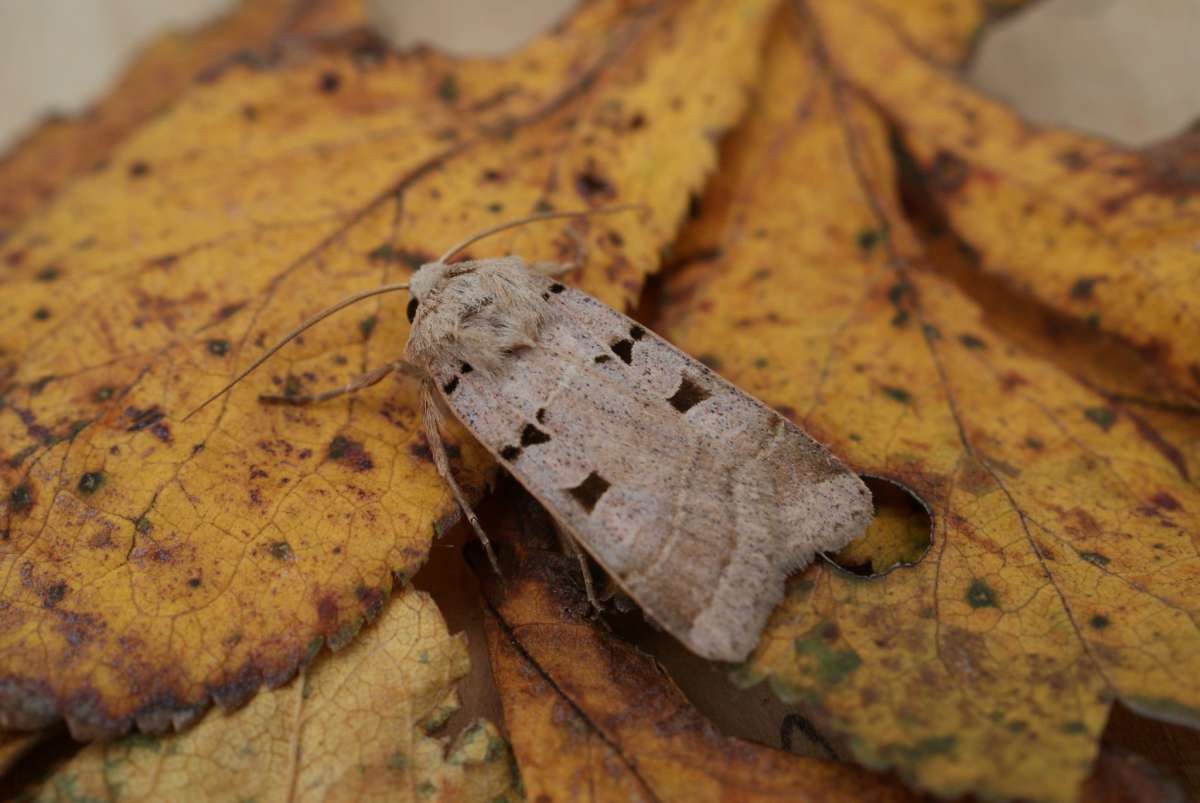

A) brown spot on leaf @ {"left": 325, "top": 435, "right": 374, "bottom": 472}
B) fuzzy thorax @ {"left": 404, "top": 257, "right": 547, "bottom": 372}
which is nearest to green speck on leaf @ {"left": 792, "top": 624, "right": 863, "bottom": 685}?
fuzzy thorax @ {"left": 404, "top": 257, "right": 547, "bottom": 372}

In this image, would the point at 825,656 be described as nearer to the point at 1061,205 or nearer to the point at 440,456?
the point at 440,456

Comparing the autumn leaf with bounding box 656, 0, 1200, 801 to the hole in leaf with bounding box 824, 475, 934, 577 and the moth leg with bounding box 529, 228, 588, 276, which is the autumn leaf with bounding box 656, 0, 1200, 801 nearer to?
the hole in leaf with bounding box 824, 475, 934, 577

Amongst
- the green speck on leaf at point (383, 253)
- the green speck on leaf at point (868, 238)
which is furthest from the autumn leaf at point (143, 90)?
the green speck on leaf at point (868, 238)

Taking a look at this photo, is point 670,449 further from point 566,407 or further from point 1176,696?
point 1176,696

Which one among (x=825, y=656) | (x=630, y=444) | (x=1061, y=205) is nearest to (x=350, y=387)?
(x=630, y=444)

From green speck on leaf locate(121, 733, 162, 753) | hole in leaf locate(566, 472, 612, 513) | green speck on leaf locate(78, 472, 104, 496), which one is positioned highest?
hole in leaf locate(566, 472, 612, 513)

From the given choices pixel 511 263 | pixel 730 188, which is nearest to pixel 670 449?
pixel 511 263
